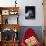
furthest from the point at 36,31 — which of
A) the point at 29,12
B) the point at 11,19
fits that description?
the point at 11,19

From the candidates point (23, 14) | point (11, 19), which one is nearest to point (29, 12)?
point (23, 14)

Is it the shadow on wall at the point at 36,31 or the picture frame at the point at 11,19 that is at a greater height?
the picture frame at the point at 11,19

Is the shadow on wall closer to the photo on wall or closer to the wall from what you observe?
the wall

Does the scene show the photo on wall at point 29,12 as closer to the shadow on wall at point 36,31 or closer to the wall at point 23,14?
the wall at point 23,14

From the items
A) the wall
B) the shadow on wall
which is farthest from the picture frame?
the shadow on wall

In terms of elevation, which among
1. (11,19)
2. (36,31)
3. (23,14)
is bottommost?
(36,31)

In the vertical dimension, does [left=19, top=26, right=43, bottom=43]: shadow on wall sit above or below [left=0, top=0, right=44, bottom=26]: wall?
below

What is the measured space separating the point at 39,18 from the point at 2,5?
4.59 ft

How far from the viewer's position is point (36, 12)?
5.66 meters

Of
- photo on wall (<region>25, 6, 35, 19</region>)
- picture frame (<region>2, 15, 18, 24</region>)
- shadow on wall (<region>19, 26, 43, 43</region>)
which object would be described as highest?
photo on wall (<region>25, 6, 35, 19</region>)

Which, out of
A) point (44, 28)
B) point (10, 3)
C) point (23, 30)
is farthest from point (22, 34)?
point (10, 3)

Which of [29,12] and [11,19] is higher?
[29,12]

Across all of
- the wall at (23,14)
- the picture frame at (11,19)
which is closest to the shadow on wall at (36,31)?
the wall at (23,14)

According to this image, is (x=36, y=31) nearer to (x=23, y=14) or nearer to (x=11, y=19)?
(x=23, y=14)
